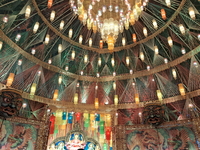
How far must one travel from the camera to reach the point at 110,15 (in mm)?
14523

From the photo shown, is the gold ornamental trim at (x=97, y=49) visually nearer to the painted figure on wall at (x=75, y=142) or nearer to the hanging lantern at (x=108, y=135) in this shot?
the hanging lantern at (x=108, y=135)

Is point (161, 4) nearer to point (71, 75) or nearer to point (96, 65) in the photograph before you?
point (96, 65)

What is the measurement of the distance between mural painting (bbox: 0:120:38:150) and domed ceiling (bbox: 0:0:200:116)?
2629 millimetres

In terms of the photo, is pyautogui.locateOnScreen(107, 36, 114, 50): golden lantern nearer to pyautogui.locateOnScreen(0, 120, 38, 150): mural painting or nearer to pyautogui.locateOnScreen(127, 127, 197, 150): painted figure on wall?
pyautogui.locateOnScreen(127, 127, 197, 150): painted figure on wall

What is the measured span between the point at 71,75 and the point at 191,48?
36.6 feet

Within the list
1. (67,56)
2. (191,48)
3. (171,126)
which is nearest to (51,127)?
(67,56)

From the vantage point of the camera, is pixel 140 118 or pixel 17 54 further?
pixel 140 118

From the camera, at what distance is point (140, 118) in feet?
58.1

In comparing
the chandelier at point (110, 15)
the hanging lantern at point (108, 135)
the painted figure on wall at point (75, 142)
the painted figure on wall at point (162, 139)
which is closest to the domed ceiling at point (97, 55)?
the chandelier at point (110, 15)

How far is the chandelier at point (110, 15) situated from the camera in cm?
1308

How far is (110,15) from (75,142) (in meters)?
11.7

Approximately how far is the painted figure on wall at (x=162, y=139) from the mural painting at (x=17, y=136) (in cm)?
853

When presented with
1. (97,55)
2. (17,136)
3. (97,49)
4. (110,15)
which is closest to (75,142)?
(17,136)

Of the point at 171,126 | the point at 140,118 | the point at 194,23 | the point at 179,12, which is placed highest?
the point at 179,12
